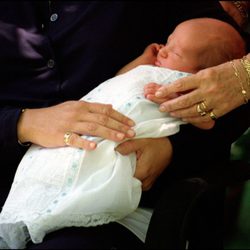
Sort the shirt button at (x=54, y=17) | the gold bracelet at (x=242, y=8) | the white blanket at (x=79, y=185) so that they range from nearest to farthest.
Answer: the white blanket at (x=79, y=185) → the shirt button at (x=54, y=17) → the gold bracelet at (x=242, y=8)

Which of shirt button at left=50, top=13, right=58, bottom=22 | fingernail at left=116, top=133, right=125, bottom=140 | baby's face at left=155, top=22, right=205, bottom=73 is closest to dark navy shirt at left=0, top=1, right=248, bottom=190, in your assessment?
shirt button at left=50, top=13, right=58, bottom=22

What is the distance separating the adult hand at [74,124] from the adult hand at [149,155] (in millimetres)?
35

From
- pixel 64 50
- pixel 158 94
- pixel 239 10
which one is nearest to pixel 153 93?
pixel 158 94

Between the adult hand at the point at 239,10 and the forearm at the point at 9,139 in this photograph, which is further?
the adult hand at the point at 239,10

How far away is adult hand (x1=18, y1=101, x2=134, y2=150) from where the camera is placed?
3.68 ft

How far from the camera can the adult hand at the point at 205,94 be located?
1.19m

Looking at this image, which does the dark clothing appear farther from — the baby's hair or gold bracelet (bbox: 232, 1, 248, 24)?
gold bracelet (bbox: 232, 1, 248, 24)

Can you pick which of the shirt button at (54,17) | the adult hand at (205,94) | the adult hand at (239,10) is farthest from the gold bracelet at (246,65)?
the shirt button at (54,17)

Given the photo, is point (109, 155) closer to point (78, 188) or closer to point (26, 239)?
point (78, 188)

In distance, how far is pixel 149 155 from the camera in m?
1.18

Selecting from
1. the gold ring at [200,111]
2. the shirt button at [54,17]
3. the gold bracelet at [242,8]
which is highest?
the shirt button at [54,17]

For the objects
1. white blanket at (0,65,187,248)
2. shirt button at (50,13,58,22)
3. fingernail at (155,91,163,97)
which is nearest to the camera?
white blanket at (0,65,187,248)

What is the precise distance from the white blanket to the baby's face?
18 centimetres

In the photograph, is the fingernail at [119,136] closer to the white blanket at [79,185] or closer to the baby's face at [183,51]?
the white blanket at [79,185]
